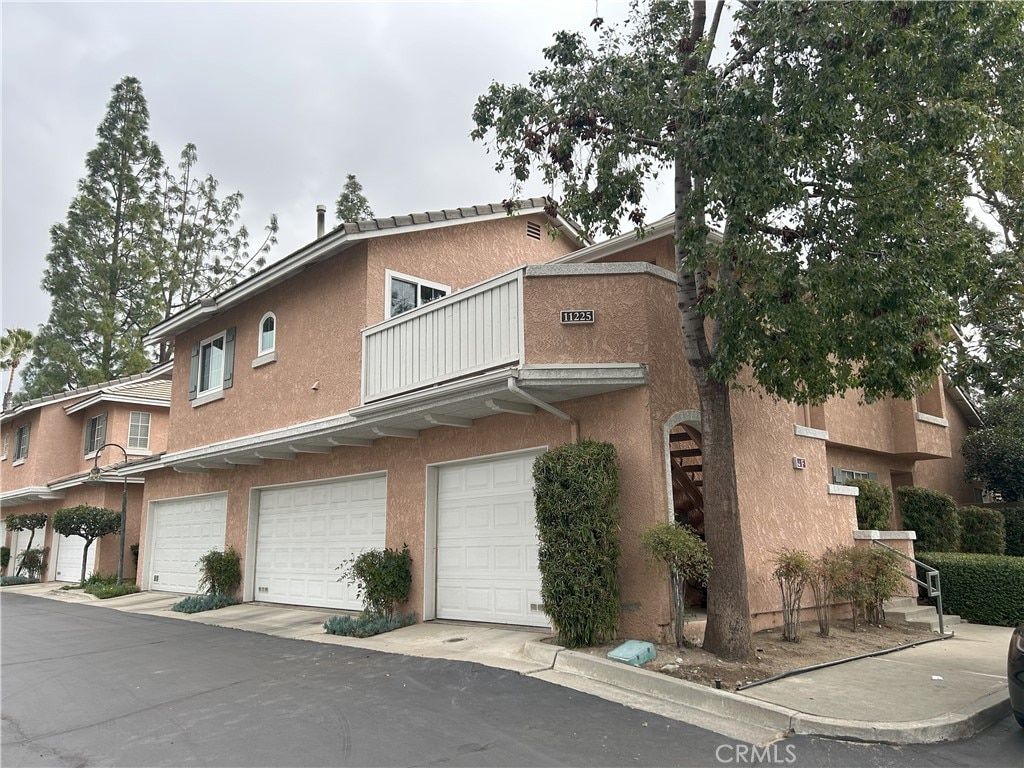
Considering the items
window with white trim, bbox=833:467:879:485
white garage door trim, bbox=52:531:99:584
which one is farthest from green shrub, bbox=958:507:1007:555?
white garage door trim, bbox=52:531:99:584

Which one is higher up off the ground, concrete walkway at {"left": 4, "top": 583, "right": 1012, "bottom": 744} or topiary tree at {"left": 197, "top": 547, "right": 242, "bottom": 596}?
topiary tree at {"left": 197, "top": 547, "right": 242, "bottom": 596}

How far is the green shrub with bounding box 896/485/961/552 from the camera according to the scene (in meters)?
14.8

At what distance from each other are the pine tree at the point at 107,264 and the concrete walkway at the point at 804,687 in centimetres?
2883

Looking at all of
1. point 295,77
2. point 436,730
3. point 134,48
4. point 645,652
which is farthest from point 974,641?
point 134,48

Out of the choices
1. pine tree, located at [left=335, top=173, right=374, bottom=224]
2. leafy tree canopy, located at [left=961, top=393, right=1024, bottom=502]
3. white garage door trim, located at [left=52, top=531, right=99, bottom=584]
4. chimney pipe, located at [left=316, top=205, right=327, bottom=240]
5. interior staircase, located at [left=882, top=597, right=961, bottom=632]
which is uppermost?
pine tree, located at [left=335, top=173, right=374, bottom=224]

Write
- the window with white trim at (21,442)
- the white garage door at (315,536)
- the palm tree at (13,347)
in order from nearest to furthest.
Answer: the white garage door at (315,536)
the window with white trim at (21,442)
the palm tree at (13,347)

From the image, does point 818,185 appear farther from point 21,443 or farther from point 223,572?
point 21,443

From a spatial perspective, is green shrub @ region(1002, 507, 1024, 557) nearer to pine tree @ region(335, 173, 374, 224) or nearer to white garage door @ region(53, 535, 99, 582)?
white garage door @ region(53, 535, 99, 582)

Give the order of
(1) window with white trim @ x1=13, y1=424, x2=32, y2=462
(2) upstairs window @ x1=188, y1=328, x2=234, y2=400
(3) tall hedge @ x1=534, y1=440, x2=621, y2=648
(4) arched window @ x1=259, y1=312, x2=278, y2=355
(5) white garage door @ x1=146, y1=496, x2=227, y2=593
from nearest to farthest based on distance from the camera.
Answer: (3) tall hedge @ x1=534, y1=440, x2=621, y2=648, (4) arched window @ x1=259, y1=312, x2=278, y2=355, (2) upstairs window @ x1=188, y1=328, x2=234, y2=400, (5) white garage door @ x1=146, y1=496, x2=227, y2=593, (1) window with white trim @ x1=13, y1=424, x2=32, y2=462

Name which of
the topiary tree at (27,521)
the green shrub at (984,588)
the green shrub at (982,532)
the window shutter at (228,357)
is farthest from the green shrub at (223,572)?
the green shrub at (982,532)

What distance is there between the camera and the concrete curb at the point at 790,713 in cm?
553

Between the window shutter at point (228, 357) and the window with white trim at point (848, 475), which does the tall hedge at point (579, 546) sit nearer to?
the window with white trim at point (848, 475)

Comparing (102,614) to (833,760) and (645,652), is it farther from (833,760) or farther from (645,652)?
(833,760)

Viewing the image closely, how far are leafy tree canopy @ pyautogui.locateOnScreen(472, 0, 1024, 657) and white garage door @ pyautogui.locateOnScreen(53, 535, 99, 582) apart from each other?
2148 cm
